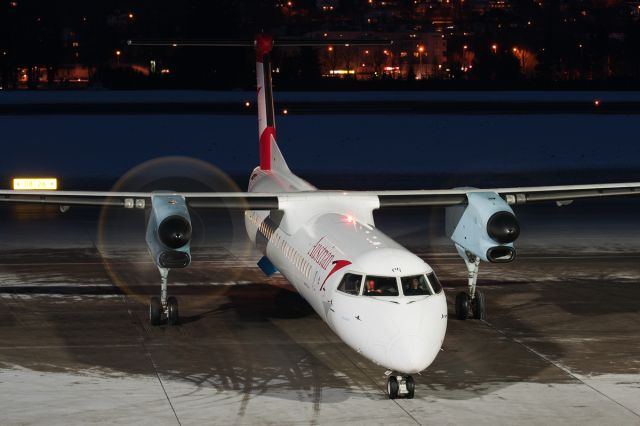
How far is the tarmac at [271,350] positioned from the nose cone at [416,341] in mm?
817

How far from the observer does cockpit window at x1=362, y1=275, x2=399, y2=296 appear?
58.9 ft

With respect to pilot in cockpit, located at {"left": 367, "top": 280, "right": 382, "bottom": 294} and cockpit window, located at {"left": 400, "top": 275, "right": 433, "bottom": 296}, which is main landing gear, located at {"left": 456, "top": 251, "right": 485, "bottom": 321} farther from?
pilot in cockpit, located at {"left": 367, "top": 280, "right": 382, "bottom": 294}

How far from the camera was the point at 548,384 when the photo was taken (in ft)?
62.6

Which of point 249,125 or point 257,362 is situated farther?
point 249,125

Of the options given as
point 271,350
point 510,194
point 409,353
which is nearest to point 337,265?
point 409,353

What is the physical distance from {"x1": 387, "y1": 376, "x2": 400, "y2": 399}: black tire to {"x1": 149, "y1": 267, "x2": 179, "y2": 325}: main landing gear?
669cm

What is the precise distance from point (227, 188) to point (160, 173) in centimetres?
763

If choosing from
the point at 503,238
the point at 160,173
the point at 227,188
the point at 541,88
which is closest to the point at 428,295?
the point at 503,238

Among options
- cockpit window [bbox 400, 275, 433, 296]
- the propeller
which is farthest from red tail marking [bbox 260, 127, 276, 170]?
cockpit window [bbox 400, 275, 433, 296]

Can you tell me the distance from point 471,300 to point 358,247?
5.42 m

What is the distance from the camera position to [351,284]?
1847 centimetres

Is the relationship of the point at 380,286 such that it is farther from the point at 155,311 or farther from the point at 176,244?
the point at 155,311

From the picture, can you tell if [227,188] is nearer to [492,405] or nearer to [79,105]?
[492,405]

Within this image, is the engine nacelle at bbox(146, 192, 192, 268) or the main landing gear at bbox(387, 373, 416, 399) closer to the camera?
the main landing gear at bbox(387, 373, 416, 399)
